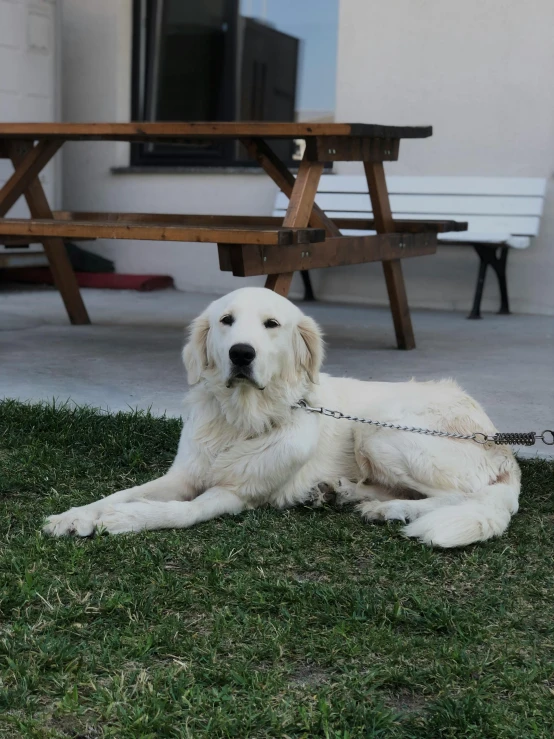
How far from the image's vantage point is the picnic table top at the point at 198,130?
454cm

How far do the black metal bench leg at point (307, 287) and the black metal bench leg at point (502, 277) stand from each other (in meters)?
1.60

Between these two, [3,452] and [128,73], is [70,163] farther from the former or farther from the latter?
[3,452]

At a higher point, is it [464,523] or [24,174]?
[24,174]

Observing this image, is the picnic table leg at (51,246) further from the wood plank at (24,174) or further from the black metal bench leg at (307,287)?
the black metal bench leg at (307,287)

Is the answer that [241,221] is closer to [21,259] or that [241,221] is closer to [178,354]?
[178,354]

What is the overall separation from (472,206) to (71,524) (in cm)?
540

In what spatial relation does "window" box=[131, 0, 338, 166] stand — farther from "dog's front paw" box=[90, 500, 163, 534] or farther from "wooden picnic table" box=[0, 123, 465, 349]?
"dog's front paw" box=[90, 500, 163, 534]

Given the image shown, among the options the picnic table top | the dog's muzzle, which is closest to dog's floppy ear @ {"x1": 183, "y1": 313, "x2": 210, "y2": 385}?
the dog's muzzle

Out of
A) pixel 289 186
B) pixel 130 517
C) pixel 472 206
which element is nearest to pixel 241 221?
pixel 289 186

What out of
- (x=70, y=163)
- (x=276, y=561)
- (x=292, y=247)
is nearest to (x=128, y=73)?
(x=70, y=163)

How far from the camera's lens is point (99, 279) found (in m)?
8.88

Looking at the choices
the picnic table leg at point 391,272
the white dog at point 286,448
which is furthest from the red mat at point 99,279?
the white dog at point 286,448

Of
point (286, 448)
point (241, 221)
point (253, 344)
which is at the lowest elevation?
point (286, 448)

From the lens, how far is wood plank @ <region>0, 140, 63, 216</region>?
5.74 metres
